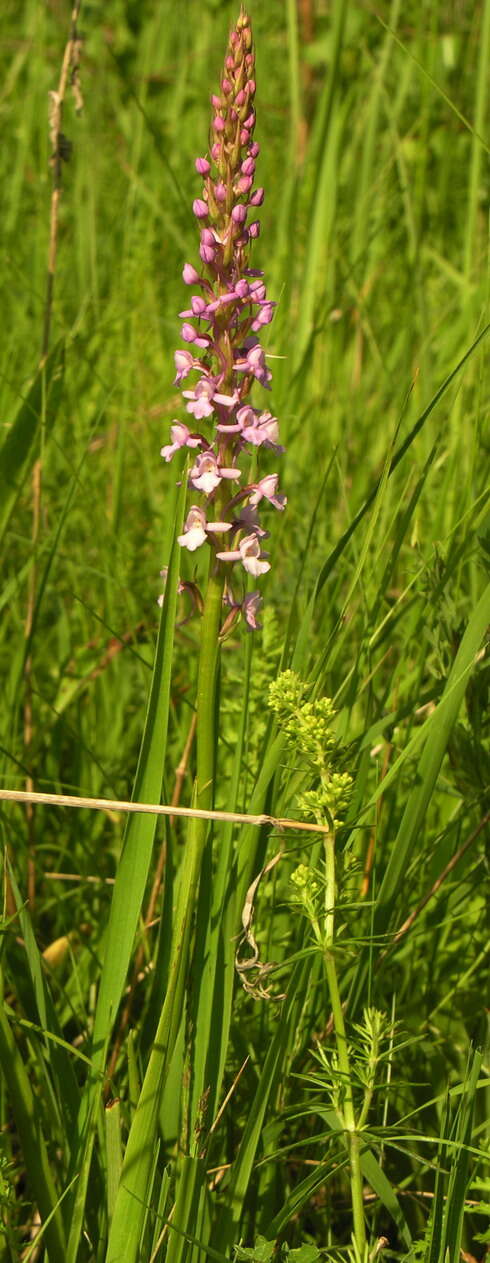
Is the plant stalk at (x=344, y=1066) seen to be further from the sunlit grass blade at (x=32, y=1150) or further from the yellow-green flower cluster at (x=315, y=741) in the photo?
the sunlit grass blade at (x=32, y=1150)

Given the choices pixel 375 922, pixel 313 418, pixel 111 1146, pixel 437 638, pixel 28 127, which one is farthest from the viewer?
pixel 28 127

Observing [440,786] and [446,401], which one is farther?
[446,401]

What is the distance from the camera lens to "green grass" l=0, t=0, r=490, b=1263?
1473 millimetres

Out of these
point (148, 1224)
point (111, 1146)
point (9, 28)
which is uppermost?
point (9, 28)

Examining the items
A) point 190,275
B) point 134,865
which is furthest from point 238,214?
point 134,865

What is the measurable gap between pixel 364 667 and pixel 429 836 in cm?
48

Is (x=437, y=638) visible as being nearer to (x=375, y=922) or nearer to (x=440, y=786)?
(x=440, y=786)

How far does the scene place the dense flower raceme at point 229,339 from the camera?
58.5 inches

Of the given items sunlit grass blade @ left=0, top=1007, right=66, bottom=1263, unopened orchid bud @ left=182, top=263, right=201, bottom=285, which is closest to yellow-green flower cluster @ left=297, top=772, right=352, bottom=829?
sunlit grass blade @ left=0, top=1007, right=66, bottom=1263

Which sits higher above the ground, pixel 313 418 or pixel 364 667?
pixel 313 418

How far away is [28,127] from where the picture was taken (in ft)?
18.1

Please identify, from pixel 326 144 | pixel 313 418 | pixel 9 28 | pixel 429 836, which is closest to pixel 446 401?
pixel 313 418

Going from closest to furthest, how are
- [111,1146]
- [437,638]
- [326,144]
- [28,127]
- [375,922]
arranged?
1. [111,1146]
2. [375,922]
3. [437,638]
4. [326,144]
5. [28,127]

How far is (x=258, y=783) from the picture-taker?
161cm
